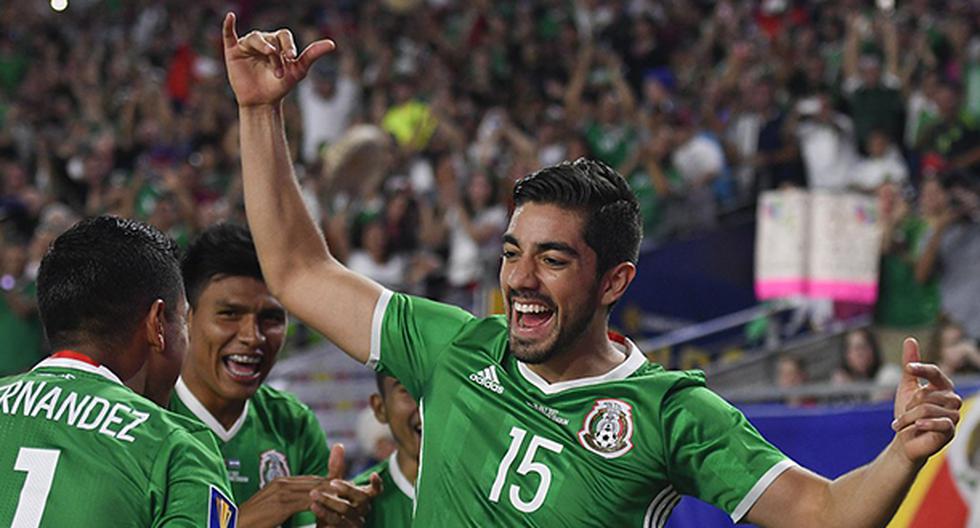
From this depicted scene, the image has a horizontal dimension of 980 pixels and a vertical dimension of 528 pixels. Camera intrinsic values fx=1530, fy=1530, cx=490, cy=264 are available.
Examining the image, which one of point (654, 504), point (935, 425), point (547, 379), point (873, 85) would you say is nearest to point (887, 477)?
point (935, 425)

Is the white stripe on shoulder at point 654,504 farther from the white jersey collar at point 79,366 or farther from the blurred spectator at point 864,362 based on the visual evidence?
the blurred spectator at point 864,362

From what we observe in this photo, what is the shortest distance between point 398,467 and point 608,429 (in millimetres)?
1481

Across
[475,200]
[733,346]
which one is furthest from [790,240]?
[475,200]

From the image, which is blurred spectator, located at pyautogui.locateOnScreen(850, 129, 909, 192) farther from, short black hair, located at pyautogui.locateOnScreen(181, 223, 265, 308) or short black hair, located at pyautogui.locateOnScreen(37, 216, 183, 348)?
short black hair, located at pyautogui.locateOnScreen(37, 216, 183, 348)

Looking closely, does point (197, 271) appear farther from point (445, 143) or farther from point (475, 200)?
point (445, 143)

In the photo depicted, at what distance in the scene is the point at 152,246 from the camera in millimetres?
3770

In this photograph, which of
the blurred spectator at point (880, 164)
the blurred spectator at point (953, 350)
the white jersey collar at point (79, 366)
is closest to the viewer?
the white jersey collar at point (79, 366)

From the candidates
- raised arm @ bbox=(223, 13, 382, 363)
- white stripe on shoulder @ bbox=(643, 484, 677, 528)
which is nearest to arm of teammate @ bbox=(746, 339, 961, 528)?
white stripe on shoulder @ bbox=(643, 484, 677, 528)

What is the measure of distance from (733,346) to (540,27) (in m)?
6.47

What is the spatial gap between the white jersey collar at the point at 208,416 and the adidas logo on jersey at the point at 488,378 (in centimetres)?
127

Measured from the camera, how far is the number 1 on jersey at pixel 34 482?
11.0 ft

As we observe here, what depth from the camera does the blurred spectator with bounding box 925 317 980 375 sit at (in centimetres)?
927

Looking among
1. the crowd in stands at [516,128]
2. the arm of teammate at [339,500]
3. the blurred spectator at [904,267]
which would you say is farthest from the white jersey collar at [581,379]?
the crowd in stands at [516,128]

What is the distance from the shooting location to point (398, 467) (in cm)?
522
